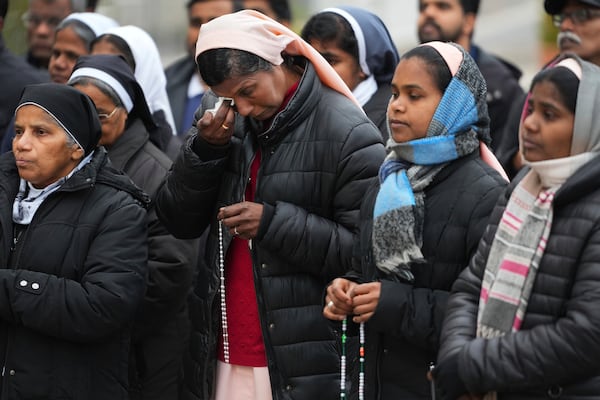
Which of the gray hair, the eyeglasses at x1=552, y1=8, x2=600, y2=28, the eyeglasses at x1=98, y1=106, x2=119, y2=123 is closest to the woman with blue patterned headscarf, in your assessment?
the eyeglasses at x1=98, y1=106, x2=119, y2=123

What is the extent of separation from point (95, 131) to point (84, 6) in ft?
13.6

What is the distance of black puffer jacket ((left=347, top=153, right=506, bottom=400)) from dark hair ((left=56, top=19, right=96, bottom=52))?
10.4ft

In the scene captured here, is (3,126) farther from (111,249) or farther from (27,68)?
(111,249)

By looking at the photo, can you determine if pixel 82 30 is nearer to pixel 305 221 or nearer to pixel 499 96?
pixel 499 96

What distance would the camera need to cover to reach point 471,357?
11.7 feet

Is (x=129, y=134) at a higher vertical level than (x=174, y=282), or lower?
higher

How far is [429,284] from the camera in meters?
4.11

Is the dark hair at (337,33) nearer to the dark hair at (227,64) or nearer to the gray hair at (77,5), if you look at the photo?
the dark hair at (227,64)

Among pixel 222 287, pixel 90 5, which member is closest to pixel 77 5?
pixel 90 5

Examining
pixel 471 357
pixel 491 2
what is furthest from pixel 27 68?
pixel 491 2

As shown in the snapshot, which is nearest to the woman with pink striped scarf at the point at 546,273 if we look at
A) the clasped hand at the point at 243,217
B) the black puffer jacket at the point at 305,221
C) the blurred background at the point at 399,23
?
the black puffer jacket at the point at 305,221

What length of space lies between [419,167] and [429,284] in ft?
1.31

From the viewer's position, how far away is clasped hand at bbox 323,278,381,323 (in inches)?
160

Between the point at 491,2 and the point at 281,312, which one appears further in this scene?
the point at 491,2
